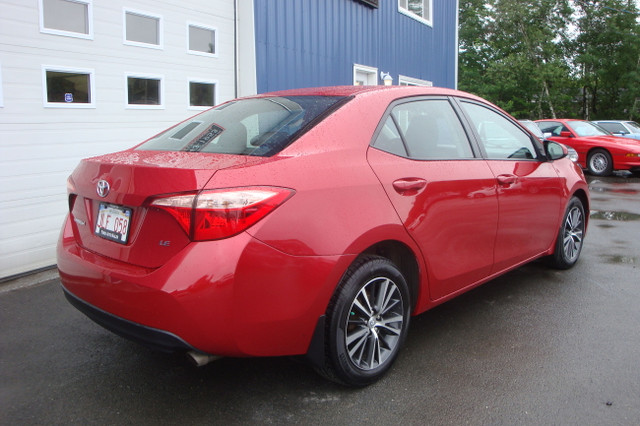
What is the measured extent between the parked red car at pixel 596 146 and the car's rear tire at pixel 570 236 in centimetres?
974

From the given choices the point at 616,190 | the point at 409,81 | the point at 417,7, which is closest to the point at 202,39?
the point at 409,81

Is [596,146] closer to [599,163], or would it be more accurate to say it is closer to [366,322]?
[599,163]

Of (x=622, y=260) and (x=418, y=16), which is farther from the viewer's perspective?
(x=418, y=16)

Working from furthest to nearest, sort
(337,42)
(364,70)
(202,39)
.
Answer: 1. (364,70)
2. (337,42)
3. (202,39)

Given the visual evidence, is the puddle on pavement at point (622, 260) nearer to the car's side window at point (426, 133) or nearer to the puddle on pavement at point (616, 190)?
the car's side window at point (426, 133)

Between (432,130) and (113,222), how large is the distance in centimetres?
188

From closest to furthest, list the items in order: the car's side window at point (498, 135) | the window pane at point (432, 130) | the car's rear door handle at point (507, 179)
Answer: the window pane at point (432, 130) < the car's rear door handle at point (507, 179) < the car's side window at point (498, 135)

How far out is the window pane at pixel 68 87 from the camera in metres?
5.10

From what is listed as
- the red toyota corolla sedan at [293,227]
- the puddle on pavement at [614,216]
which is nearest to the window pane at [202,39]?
the red toyota corolla sedan at [293,227]

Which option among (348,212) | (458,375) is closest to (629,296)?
(458,375)

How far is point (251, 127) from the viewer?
2.85m

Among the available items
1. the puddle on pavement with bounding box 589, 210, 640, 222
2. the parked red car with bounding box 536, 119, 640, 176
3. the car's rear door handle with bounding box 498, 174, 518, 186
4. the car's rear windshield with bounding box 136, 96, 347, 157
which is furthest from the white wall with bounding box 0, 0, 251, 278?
the parked red car with bounding box 536, 119, 640, 176

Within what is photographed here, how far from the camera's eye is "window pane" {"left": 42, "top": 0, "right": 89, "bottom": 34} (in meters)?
5.03

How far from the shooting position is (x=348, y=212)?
2.53m
